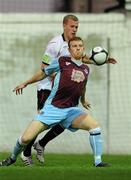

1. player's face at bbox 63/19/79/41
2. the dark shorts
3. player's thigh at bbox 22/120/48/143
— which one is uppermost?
player's face at bbox 63/19/79/41

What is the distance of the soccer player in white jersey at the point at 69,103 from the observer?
10.2m

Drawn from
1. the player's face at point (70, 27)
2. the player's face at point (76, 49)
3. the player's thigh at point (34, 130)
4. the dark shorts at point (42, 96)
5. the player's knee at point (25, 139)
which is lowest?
the player's knee at point (25, 139)

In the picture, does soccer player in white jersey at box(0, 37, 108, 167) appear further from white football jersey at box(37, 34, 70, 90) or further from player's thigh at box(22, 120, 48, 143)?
white football jersey at box(37, 34, 70, 90)

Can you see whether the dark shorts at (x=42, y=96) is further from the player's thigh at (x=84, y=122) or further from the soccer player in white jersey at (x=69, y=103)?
the player's thigh at (x=84, y=122)

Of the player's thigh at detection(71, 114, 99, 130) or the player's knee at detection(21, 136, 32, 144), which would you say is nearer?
the player's thigh at detection(71, 114, 99, 130)

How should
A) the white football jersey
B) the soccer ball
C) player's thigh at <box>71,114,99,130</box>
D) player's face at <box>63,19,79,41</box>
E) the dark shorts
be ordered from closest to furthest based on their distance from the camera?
player's thigh at <box>71,114,99,130</box>, the soccer ball, player's face at <box>63,19,79,41</box>, the white football jersey, the dark shorts

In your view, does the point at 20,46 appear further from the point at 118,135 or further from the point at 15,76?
the point at 118,135

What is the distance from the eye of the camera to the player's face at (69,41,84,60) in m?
10.2

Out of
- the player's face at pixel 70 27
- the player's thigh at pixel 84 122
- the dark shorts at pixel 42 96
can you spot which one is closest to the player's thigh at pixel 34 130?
the player's thigh at pixel 84 122

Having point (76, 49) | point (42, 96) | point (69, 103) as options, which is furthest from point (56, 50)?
point (69, 103)

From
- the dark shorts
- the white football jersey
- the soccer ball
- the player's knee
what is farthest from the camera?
the dark shorts

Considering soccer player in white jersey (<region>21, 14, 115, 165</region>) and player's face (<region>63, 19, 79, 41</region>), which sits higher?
player's face (<region>63, 19, 79, 41</region>)

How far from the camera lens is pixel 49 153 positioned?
1606cm

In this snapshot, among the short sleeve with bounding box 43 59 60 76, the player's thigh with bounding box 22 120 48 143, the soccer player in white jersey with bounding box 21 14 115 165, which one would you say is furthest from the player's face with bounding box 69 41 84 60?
the player's thigh with bounding box 22 120 48 143
